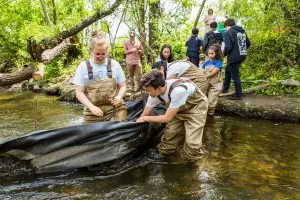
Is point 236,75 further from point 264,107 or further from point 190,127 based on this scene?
point 190,127

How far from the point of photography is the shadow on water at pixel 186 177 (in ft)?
11.8

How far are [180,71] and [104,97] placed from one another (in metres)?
2.04

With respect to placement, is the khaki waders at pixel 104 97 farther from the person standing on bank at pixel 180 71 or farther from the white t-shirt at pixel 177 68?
the white t-shirt at pixel 177 68

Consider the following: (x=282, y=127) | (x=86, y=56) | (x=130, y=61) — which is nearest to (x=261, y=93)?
(x=282, y=127)

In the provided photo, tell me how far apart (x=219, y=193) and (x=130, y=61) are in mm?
6700

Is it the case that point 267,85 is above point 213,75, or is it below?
below

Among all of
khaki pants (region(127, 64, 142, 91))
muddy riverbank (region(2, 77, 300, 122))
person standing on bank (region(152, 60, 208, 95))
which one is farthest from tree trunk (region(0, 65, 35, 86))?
khaki pants (region(127, 64, 142, 91))

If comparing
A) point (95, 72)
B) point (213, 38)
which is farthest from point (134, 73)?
point (95, 72)

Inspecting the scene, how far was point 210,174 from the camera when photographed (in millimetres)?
4172

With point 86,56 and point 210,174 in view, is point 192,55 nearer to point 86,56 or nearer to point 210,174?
point 210,174

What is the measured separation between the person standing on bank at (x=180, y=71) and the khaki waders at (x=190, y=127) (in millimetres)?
1033

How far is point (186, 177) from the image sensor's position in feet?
13.3

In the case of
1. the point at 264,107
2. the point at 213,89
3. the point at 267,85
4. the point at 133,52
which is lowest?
the point at 264,107

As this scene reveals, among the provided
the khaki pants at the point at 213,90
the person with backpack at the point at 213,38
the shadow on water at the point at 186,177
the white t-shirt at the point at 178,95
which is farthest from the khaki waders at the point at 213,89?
the white t-shirt at the point at 178,95
